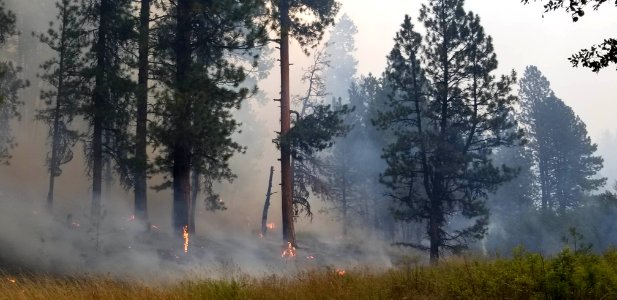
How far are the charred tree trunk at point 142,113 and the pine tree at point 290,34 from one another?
5.85 metres

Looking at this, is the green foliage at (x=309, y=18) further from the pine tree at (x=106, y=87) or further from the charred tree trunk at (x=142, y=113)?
the pine tree at (x=106, y=87)

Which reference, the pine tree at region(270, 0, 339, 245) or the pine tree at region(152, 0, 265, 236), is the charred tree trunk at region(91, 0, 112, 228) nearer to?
the pine tree at region(152, 0, 265, 236)

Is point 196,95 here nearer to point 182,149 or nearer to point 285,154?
point 182,149

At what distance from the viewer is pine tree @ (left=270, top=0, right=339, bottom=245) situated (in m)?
20.7

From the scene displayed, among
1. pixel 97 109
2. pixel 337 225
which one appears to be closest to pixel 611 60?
pixel 97 109

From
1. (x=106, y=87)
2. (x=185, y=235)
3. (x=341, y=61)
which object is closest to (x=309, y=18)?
(x=106, y=87)

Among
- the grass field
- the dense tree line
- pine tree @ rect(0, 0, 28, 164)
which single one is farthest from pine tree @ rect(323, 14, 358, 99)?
the grass field

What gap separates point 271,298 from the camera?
630cm

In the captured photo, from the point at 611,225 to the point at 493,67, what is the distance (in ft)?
53.7

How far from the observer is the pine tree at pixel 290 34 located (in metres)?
20.7

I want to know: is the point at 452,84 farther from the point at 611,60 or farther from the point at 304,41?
the point at 611,60

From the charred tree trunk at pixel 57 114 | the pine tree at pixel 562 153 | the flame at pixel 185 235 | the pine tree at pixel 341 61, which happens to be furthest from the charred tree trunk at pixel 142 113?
the pine tree at pixel 341 61

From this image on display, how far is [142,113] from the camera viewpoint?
695 inches

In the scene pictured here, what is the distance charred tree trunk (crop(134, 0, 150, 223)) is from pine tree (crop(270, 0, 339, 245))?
19.2 feet
